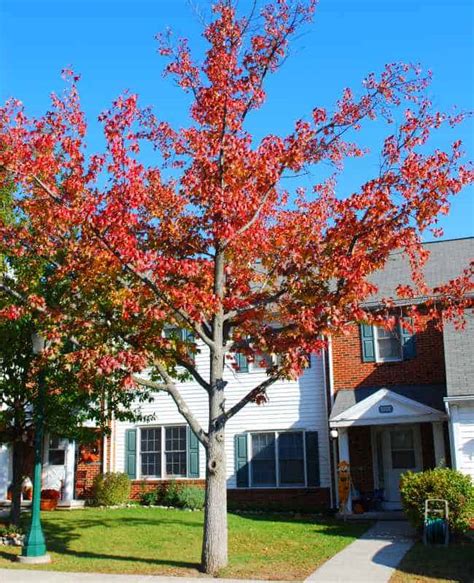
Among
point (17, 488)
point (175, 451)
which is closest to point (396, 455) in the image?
point (175, 451)

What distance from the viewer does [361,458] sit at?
18.7m

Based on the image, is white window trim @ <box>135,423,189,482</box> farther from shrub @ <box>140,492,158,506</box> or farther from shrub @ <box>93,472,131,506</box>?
shrub @ <box>93,472,131,506</box>

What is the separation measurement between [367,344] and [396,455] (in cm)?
316

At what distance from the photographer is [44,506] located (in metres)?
20.0

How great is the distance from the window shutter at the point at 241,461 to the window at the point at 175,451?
1.77 meters

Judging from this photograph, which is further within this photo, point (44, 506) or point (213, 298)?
point (44, 506)

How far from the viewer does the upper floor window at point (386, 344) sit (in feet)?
62.6

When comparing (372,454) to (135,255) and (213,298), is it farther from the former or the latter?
(135,255)

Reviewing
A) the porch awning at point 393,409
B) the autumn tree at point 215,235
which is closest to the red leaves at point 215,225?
the autumn tree at point 215,235

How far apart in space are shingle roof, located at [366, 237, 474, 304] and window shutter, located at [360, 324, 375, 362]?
2.77 ft

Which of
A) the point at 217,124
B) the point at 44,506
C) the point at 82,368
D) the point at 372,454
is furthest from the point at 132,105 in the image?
the point at 44,506

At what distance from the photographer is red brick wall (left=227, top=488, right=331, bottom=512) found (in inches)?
747

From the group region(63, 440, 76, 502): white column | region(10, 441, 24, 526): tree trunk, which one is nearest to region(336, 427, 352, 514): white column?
region(10, 441, 24, 526): tree trunk

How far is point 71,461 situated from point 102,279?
39.0 ft
